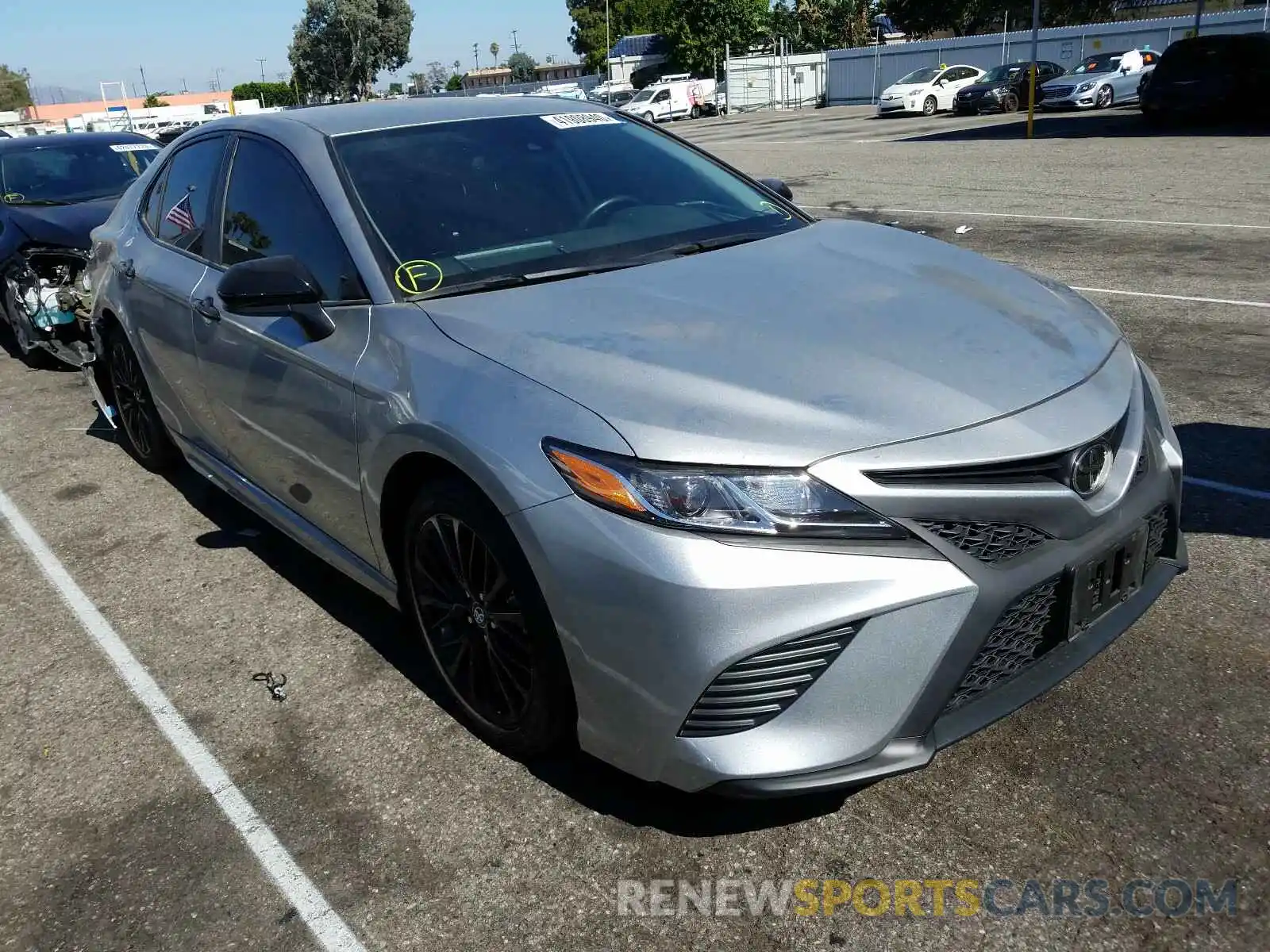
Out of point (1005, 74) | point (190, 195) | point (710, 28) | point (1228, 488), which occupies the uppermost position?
point (710, 28)

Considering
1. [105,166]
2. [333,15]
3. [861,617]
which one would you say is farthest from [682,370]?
[333,15]

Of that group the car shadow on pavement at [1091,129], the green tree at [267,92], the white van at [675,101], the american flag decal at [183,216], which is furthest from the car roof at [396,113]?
the green tree at [267,92]

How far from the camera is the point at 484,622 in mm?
2762

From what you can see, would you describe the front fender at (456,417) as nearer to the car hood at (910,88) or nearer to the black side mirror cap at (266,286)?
the black side mirror cap at (266,286)

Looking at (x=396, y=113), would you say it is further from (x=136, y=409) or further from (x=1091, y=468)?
→ (x=1091, y=468)

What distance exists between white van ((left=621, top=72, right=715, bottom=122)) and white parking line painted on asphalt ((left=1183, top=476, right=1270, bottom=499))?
4099cm

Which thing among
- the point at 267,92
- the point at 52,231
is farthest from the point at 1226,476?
the point at 267,92

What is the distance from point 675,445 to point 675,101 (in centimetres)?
4587

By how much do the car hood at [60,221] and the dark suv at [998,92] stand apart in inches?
1106

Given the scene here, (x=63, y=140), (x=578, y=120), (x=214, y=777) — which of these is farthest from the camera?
(x=63, y=140)

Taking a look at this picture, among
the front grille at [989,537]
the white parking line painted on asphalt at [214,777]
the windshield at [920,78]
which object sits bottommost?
the white parking line painted on asphalt at [214,777]

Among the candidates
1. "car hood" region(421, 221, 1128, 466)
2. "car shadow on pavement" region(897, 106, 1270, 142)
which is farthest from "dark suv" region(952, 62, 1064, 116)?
"car hood" region(421, 221, 1128, 466)

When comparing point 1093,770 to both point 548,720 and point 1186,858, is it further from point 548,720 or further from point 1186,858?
point 548,720

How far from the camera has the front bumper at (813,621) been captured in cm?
215
